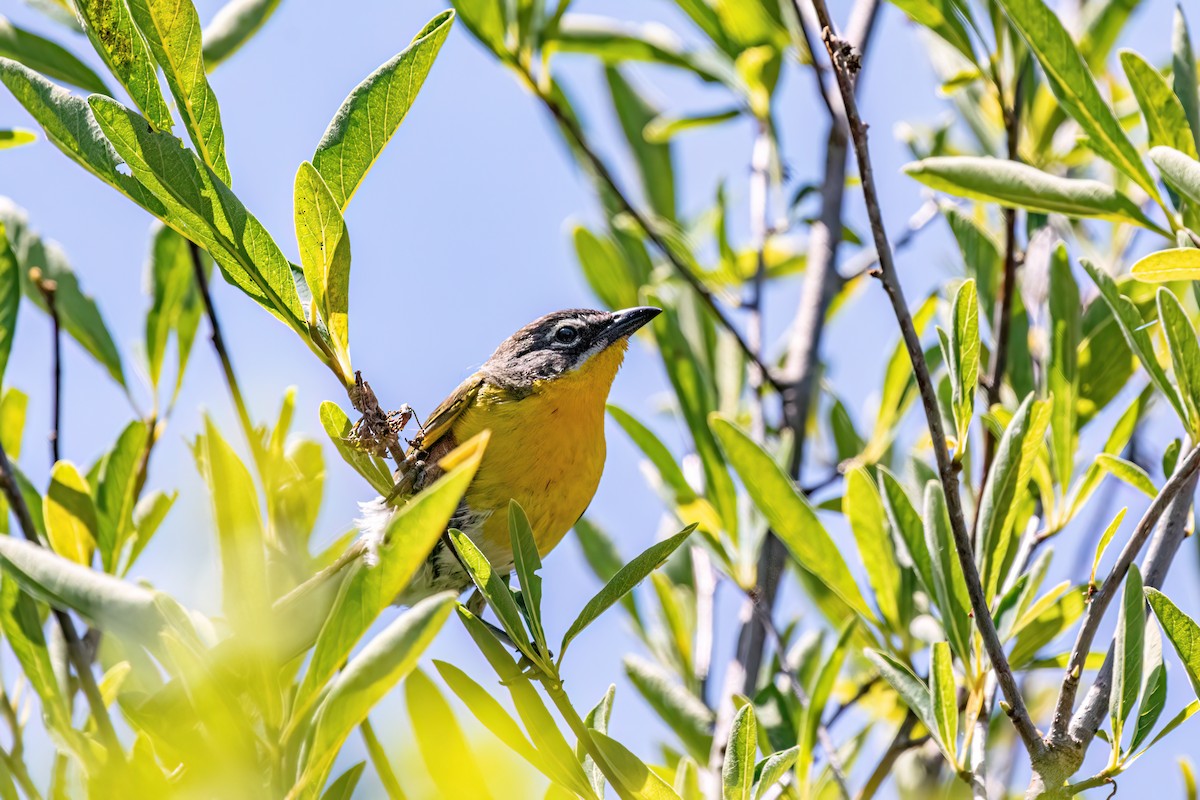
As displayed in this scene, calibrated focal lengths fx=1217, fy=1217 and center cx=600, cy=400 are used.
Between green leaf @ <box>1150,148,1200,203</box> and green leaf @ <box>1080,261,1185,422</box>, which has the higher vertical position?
green leaf @ <box>1150,148,1200,203</box>

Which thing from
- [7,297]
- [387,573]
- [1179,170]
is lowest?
[1179,170]

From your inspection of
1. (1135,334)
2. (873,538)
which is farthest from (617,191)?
(1135,334)

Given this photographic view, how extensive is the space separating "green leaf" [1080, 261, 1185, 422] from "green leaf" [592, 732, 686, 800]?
4.66 feet

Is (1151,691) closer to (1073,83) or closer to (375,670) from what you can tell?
(1073,83)

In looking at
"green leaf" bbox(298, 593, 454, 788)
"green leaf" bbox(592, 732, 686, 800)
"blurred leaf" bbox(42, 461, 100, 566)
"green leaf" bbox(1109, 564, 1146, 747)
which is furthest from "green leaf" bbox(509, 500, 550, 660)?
"blurred leaf" bbox(42, 461, 100, 566)

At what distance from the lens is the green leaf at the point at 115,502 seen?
3265mm

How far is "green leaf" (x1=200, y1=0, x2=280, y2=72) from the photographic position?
339cm

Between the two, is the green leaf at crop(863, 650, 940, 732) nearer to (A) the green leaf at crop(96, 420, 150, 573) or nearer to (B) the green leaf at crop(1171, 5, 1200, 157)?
(B) the green leaf at crop(1171, 5, 1200, 157)

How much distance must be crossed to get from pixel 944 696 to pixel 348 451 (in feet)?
4.39

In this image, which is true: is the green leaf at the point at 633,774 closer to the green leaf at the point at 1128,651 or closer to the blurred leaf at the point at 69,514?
the green leaf at the point at 1128,651

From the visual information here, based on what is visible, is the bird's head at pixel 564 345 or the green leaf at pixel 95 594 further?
the bird's head at pixel 564 345

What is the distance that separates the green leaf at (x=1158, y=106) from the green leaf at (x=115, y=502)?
9.07ft

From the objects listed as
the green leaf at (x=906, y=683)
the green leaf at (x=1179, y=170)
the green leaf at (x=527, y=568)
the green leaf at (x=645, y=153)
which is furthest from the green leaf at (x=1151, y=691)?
the green leaf at (x=645, y=153)

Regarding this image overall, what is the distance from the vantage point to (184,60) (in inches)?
73.6
